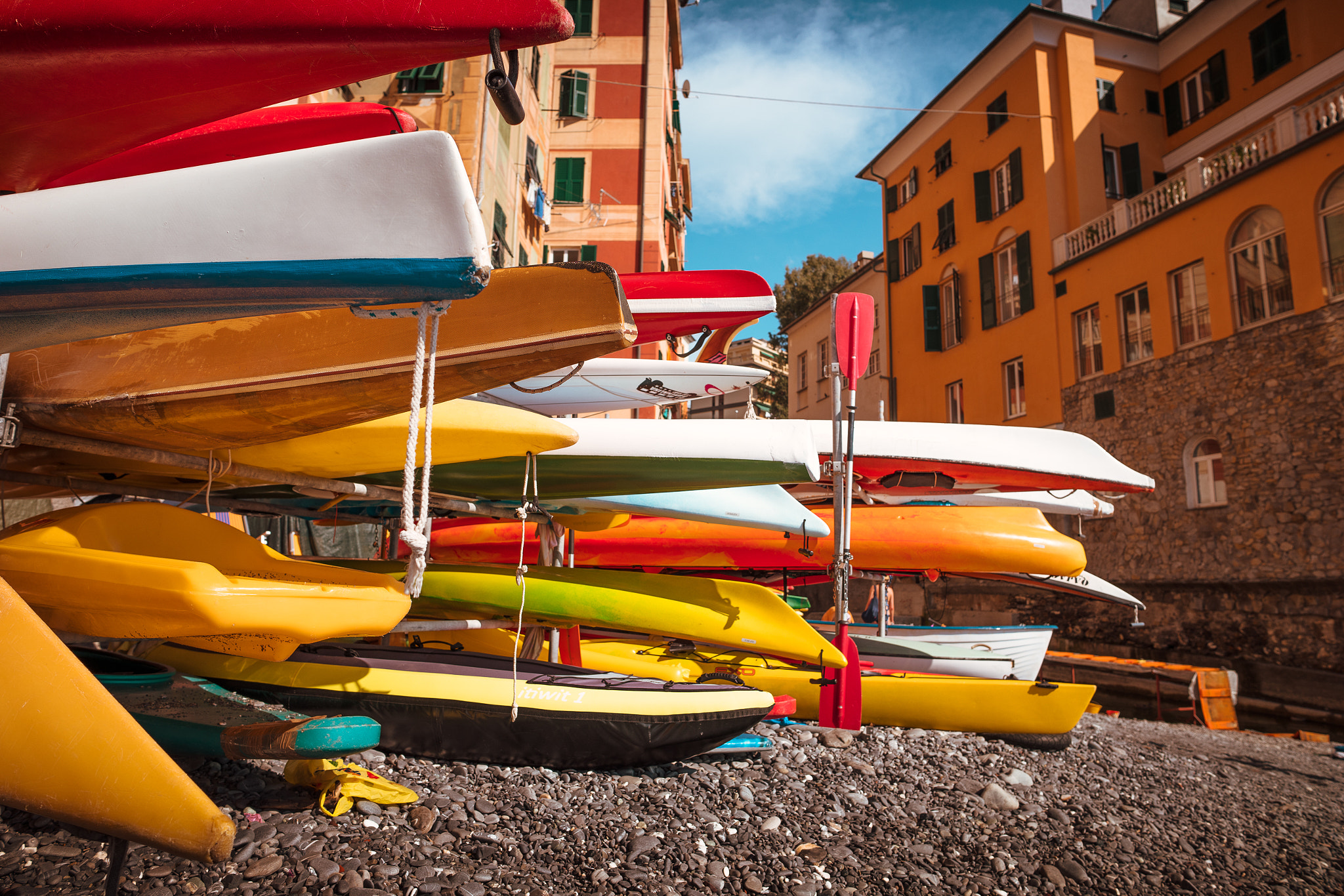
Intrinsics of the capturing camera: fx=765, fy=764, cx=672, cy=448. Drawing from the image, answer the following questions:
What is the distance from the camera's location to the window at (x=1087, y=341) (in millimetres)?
16047

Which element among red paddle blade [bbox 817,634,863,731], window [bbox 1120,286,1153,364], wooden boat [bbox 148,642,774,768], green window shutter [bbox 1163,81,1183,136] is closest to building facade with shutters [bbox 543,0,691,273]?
window [bbox 1120,286,1153,364]

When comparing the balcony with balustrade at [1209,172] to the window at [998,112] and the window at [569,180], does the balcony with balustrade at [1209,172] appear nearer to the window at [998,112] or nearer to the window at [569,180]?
the window at [998,112]

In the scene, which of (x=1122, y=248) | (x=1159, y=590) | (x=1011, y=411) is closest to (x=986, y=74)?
(x=1122, y=248)

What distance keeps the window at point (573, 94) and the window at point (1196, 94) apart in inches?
545

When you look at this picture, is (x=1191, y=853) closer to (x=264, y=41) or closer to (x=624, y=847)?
(x=624, y=847)

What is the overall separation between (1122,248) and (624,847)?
54.2ft

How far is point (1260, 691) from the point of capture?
12.0 m

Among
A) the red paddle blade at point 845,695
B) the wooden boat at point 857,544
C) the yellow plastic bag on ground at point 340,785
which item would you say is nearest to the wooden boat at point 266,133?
the yellow plastic bag on ground at point 340,785

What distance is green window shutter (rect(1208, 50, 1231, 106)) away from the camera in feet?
53.7

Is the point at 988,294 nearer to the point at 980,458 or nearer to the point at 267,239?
the point at 980,458

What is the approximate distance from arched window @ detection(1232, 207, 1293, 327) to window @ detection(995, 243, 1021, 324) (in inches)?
201

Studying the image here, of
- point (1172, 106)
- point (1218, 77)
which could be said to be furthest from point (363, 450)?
point (1172, 106)

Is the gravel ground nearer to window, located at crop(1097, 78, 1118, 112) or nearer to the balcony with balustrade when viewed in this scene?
the balcony with balustrade

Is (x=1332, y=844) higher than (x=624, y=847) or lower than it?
lower
